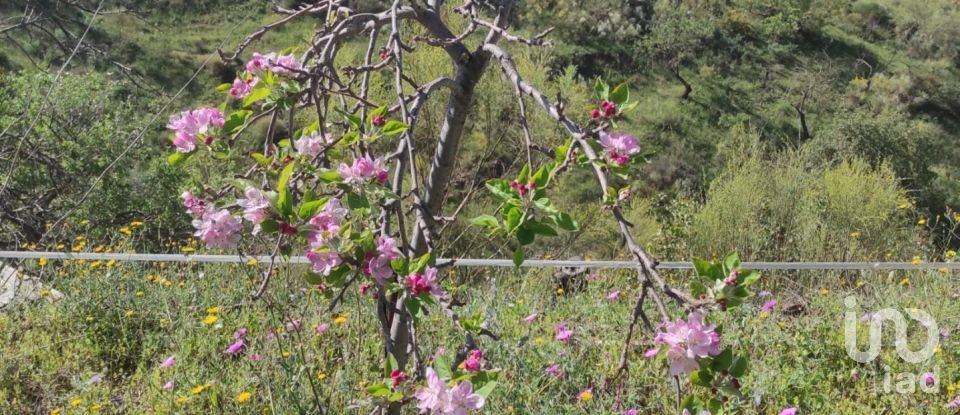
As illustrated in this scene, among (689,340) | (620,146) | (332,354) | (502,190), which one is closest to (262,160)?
(502,190)

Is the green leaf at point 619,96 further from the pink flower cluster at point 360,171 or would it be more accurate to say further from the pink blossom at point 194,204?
the pink blossom at point 194,204

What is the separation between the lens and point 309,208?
0.78 metres

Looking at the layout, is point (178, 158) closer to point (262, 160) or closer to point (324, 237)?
point (262, 160)

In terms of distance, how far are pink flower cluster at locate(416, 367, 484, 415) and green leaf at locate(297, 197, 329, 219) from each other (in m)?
0.20

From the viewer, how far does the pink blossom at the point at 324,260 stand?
78cm

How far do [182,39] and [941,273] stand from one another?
14315 mm

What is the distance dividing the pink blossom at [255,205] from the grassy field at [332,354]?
1.01 metres

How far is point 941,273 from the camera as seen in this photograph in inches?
129

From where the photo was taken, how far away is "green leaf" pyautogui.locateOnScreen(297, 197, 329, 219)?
776 millimetres

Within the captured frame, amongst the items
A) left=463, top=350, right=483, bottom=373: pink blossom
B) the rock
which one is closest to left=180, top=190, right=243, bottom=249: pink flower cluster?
left=463, top=350, right=483, bottom=373: pink blossom

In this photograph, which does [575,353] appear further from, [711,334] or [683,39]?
[683,39]

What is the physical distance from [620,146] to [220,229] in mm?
483
